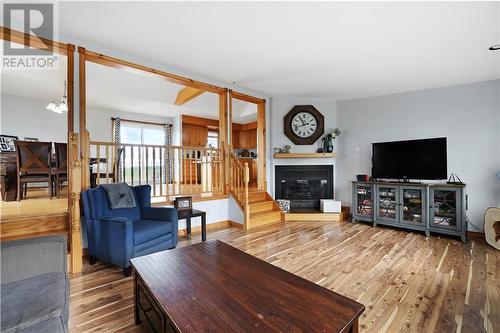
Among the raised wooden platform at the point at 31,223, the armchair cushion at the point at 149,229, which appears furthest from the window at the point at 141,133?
the armchair cushion at the point at 149,229

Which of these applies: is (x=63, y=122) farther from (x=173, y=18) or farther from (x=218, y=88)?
(x=173, y=18)

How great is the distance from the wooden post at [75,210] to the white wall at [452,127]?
496 centimetres

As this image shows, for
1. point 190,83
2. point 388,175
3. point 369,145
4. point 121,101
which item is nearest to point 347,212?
point 388,175

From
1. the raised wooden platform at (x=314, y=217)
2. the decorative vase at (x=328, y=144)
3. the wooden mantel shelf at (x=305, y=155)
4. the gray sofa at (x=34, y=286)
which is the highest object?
the decorative vase at (x=328, y=144)

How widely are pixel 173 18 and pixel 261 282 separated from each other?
2.64 metres

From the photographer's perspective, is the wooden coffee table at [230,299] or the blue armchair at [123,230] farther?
the blue armchair at [123,230]

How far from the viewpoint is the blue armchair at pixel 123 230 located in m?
2.46

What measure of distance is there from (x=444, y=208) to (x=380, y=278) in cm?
238

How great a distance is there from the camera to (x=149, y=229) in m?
2.69

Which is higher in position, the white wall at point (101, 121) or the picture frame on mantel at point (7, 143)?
the white wall at point (101, 121)

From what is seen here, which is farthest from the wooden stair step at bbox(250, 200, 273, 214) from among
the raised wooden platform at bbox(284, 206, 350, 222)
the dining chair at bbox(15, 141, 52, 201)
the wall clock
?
the dining chair at bbox(15, 141, 52, 201)

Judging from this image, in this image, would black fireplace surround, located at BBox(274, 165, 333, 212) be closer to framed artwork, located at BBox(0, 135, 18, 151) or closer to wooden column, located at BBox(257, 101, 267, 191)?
wooden column, located at BBox(257, 101, 267, 191)

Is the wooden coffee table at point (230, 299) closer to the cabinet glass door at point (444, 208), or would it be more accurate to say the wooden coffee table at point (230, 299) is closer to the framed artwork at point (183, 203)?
the framed artwork at point (183, 203)

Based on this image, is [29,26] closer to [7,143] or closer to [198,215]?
[198,215]
